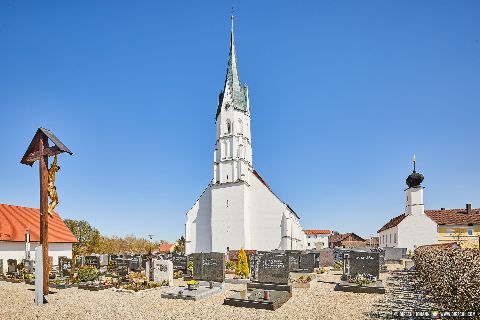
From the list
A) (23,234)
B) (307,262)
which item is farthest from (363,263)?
(23,234)

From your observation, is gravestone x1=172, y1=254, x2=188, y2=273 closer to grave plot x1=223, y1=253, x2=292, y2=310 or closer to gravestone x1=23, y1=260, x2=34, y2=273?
grave plot x1=223, y1=253, x2=292, y2=310

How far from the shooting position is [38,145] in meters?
12.8

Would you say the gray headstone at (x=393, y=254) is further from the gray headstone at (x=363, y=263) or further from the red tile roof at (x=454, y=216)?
the red tile roof at (x=454, y=216)

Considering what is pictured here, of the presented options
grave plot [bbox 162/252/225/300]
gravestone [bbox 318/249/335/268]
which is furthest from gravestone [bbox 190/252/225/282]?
gravestone [bbox 318/249/335/268]

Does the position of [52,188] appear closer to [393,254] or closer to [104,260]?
[104,260]

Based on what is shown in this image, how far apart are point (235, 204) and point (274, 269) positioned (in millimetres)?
25588

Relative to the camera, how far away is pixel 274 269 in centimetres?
1543

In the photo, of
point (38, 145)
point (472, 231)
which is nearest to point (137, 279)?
point (38, 145)

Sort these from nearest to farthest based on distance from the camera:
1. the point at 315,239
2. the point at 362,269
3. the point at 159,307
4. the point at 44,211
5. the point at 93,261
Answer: the point at 159,307, the point at 44,211, the point at 362,269, the point at 93,261, the point at 315,239

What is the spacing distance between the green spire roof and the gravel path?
3190cm

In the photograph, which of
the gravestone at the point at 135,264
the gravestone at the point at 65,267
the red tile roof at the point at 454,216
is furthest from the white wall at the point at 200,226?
the red tile roof at the point at 454,216

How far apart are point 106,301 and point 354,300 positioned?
28.8ft

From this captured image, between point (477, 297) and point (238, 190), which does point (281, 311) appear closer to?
point (477, 297)

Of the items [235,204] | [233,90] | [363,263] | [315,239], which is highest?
[233,90]
